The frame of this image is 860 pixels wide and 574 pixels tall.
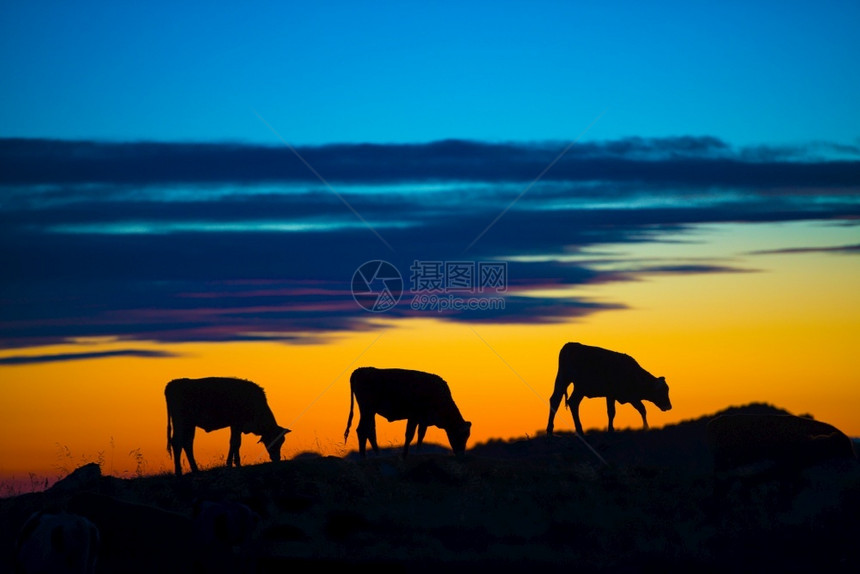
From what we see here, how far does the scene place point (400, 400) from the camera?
3291cm

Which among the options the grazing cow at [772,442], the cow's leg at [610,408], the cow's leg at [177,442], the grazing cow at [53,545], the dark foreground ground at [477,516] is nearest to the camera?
the grazing cow at [53,545]

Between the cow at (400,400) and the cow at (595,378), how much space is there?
18.4 feet

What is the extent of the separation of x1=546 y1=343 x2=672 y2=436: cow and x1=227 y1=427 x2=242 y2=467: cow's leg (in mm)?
10803

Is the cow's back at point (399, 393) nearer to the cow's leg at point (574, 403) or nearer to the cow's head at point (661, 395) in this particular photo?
the cow's leg at point (574, 403)

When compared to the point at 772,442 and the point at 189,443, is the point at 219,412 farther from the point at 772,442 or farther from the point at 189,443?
the point at 772,442

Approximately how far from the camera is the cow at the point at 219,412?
105 feet

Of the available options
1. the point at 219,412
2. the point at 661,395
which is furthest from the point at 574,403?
the point at 219,412

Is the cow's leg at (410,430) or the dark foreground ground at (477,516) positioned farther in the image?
the cow's leg at (410,430)

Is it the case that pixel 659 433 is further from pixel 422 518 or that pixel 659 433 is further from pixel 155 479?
pixel 155 479

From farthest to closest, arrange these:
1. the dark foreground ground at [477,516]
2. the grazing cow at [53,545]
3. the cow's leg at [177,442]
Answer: the cow's leg at [177,442], the dark foreground ground at [477,516], the grazing cow at [53,545]

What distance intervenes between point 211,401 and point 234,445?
1.47 m

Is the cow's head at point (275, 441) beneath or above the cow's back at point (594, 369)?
beneath

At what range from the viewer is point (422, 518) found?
24188 millimetres

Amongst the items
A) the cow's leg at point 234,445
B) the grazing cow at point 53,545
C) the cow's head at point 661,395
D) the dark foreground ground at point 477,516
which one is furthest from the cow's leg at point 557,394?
the grazing cow at point 53,545
